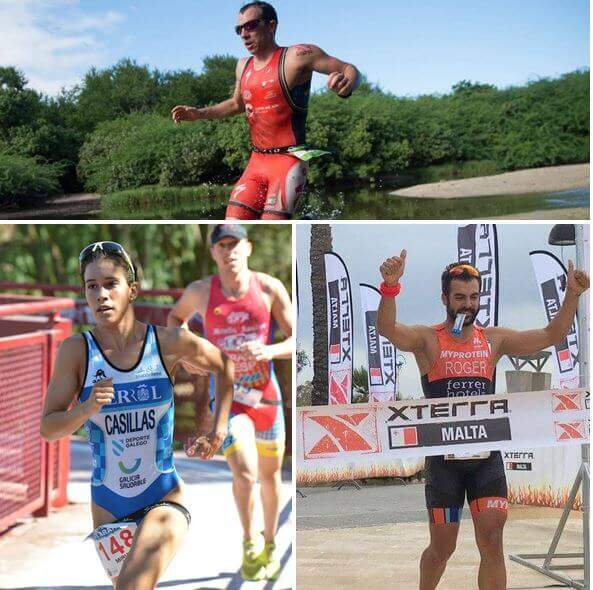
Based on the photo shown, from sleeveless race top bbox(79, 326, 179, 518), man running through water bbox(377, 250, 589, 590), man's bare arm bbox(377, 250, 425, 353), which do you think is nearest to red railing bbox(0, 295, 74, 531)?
sleeveless race top bbox(79, 326, 179, 518)

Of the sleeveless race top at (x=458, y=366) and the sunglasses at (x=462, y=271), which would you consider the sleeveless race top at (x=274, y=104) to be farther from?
the sleeveless race top at (x=458, y=366)

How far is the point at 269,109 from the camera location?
4422mm

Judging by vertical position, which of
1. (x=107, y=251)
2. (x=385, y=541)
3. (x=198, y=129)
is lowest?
(x=385, y=541)

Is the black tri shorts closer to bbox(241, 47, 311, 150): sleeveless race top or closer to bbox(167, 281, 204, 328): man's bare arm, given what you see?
bbox(167, 281, 204, 328): man's bare arm

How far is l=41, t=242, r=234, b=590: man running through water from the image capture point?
3627 mm

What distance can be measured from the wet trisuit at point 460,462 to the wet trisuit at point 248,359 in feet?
2.55

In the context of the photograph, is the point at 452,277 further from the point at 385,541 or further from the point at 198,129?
the point at 198,129

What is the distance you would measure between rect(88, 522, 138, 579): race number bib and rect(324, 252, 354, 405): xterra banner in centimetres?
131

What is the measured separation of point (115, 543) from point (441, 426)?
163 centimetres

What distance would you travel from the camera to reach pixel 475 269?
15.1 feet

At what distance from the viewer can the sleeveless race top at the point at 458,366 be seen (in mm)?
4504

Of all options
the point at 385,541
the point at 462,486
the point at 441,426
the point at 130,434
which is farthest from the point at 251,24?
the point at 385,541

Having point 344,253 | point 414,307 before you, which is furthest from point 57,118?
point 414,307

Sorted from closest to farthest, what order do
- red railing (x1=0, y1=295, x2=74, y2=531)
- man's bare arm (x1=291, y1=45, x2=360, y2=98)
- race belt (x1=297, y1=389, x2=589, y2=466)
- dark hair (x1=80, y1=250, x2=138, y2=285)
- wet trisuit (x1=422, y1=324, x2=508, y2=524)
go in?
dark hair (x1=80, y1=250, x2=138, y2=285) < man's bare arm (x1=291, y1=45, x2=360, y2=98) < wet trisuit (x1=422, y1=324, x2=508, y2=524) < race belt (x1=297, y1=389, x2=589, y2=466) < red railing (x1=0, y1=295, x2=74, y2=531)
